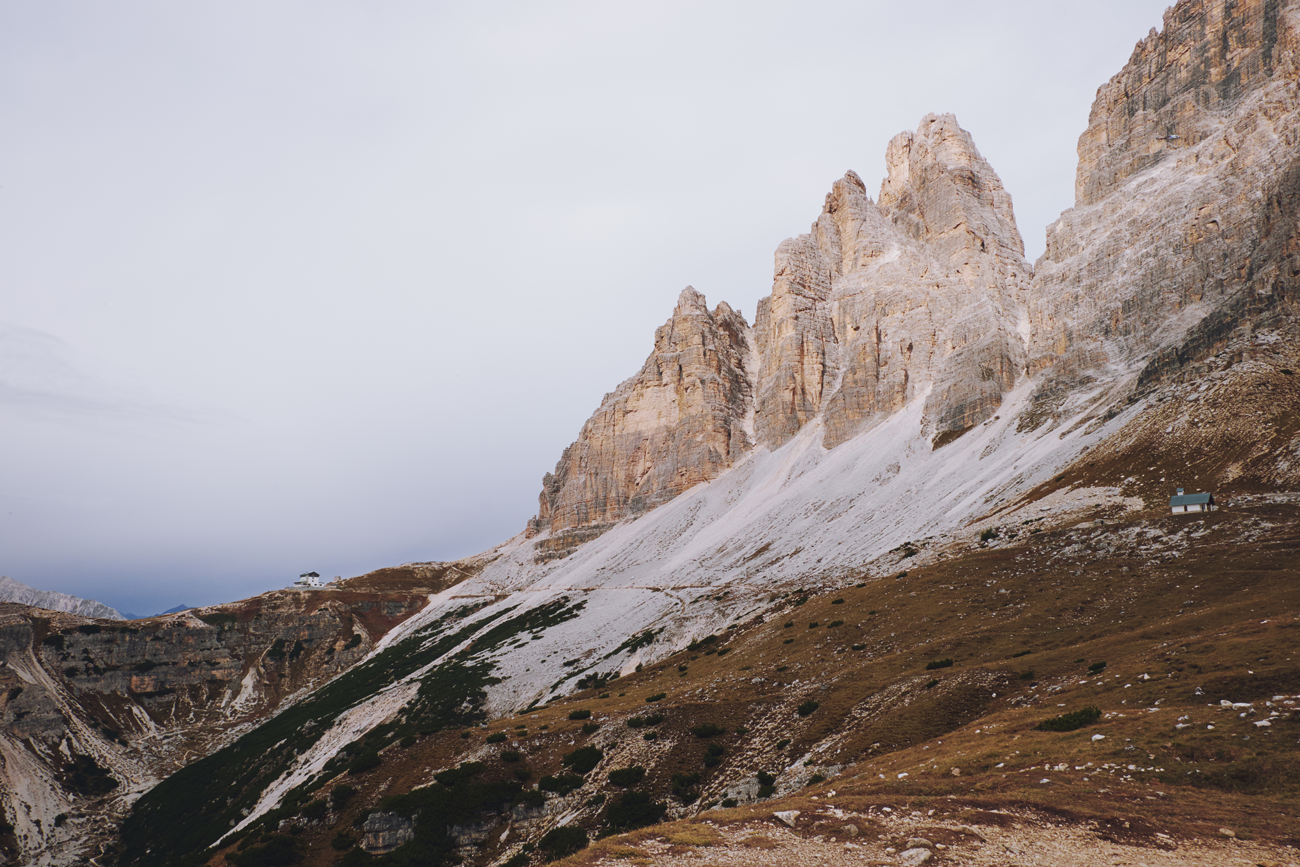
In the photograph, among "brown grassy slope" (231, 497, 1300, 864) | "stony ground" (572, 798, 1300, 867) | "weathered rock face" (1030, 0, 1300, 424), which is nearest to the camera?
"stony ground" (572, 798, 1300, 867)

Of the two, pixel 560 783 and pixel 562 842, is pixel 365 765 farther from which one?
pixel 562 842

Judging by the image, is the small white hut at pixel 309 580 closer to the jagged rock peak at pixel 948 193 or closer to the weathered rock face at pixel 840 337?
the weathered rock face at pixel 840 337

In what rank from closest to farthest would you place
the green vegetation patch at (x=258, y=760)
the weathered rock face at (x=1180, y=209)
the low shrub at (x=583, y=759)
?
the low shrub at (x=583, y=759)
the green vegetation patch at (x=258, y=760)
the weathered rock face at (x=1180, y=209)

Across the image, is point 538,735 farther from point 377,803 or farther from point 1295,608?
point 1295,608

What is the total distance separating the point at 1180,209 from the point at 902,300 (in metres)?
63.4

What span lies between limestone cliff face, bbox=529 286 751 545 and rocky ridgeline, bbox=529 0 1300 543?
59 centimetres

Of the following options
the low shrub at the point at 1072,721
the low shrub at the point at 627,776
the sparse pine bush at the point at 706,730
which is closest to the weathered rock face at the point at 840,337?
the sparse pine bush at the point at 706,730

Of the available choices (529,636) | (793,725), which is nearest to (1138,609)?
(793,725)

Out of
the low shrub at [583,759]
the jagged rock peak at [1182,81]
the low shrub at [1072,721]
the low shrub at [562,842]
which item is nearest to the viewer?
the low shrub at [1072,721]

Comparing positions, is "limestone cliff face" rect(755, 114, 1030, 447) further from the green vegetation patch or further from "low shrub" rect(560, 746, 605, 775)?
"low shrub" rect(560, 746, 605, 775)

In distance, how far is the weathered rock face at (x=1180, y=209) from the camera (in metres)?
80.3

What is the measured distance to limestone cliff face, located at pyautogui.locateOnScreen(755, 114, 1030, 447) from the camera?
13038cm

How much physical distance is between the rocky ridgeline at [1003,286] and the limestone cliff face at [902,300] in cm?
51

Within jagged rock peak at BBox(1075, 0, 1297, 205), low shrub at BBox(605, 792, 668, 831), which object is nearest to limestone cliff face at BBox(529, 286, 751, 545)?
jagged rock peak at BBox(1075, 0, 1297, 205)
